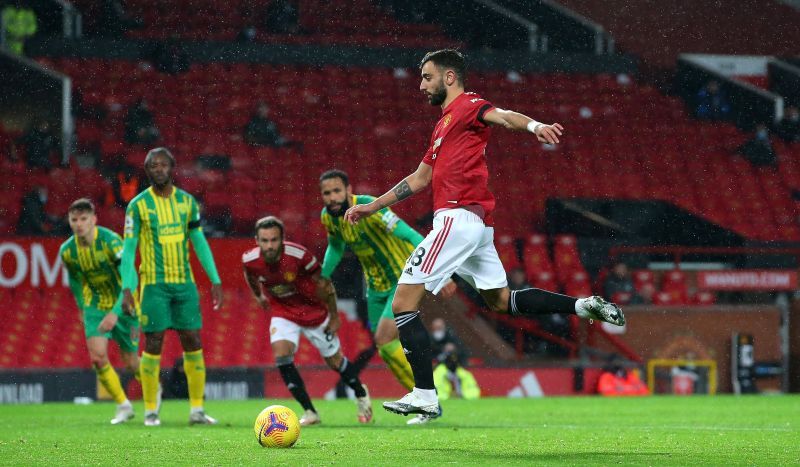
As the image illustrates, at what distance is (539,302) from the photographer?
6.89 meters

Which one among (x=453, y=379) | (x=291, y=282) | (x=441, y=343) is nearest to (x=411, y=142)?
(x=441, y=343)

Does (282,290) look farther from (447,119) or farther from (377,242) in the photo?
(447,119)

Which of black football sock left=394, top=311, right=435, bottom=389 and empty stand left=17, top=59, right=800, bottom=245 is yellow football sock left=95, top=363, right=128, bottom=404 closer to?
black football sock left=394, top=311, right=435, bottom=389

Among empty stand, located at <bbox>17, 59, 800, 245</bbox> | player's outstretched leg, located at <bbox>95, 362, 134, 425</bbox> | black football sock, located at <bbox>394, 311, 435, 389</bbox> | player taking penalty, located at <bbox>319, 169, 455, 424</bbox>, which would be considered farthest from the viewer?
empty stand, located at <bbox>17, 59, 800, 245</bbox>

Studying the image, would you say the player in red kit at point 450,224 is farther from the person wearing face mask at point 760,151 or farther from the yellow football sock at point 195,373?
the person wearing face mask at point 760,151

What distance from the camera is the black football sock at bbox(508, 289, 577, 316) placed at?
6.79 m

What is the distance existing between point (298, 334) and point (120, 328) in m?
1.87

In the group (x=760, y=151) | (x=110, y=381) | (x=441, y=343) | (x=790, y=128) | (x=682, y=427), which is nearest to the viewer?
(x=682, y=427)

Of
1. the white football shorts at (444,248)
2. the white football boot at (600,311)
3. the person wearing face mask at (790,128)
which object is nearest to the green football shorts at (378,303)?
the white football shorts at (444,248)

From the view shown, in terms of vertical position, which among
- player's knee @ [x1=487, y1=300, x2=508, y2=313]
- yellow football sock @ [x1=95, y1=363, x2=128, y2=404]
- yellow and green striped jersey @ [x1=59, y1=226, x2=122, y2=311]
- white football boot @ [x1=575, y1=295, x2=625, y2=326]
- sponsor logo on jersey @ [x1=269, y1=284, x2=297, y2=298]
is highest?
yellow and green striped jersey @ [x1=59, y1=226, x2=122, y2=311]

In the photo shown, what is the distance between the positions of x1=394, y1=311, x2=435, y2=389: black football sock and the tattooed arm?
59 cm

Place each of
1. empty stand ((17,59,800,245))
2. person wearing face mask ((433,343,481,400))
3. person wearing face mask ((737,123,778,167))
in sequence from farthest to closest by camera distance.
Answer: person wearing face mask ((737,123,778,167))
empty stand ((17,59,800,245))
person wearing face mask ((433,343,481,400))

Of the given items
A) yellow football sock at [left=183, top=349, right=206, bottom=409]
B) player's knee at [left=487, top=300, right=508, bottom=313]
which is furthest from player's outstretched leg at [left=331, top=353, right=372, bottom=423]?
player's knee at [left=487, top=300, right=508, bottom=313]

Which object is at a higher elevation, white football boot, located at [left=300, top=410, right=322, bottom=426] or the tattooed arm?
the tattooed arm
